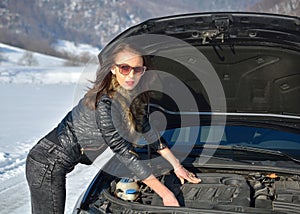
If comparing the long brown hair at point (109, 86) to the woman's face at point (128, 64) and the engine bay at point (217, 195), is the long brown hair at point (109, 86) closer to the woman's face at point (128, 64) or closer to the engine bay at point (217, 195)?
the woman's face at point (128, 64)

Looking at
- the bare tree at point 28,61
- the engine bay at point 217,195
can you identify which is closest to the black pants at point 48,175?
the engine bay at point 217,195

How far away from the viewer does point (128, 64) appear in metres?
2.52

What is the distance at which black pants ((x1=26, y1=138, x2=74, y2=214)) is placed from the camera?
270 centimetres

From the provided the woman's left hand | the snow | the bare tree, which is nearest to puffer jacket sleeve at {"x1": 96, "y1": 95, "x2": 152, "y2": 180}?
the snow

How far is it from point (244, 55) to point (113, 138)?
5.00ft

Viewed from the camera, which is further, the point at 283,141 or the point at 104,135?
the point at 283,141

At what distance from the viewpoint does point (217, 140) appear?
12.3 ft

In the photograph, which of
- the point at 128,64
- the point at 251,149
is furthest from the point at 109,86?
the point at 251,149

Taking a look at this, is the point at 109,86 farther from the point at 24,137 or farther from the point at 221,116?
the point at 24,137

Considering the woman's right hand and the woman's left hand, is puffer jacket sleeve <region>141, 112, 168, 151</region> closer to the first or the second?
the woman's left hand

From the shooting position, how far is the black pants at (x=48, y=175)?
2.70 m

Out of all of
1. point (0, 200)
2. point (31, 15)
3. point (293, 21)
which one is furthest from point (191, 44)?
point (31, 15)

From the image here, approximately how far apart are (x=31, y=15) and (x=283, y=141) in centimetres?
17231

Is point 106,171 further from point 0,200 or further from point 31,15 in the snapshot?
point 31,15
